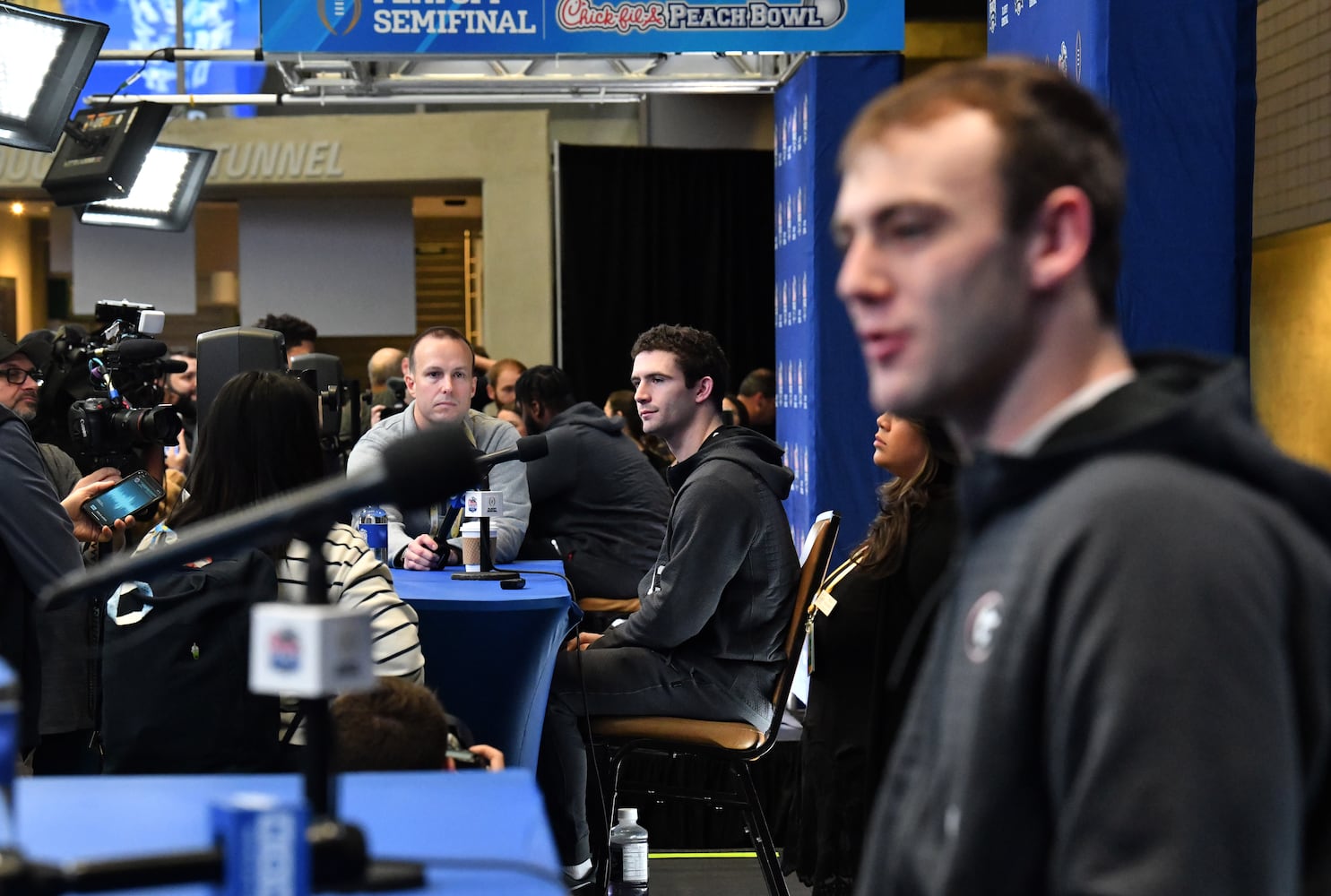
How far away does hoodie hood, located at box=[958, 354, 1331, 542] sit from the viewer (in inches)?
36.1

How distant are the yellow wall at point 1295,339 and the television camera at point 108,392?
19.7 feet

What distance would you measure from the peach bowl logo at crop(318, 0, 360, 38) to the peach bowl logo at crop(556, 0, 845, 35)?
0.80 metres

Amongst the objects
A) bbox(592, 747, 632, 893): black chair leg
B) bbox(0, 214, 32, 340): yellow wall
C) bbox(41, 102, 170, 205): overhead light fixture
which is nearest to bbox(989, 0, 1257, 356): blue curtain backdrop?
bbox(592, 747, 632, 893): black chair leg

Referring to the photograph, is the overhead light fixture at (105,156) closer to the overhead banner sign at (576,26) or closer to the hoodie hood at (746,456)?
the overhead banner sign at (576,26)

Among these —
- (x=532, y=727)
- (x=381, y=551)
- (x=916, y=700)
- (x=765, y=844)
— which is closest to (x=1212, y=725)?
(x=916, y=700)

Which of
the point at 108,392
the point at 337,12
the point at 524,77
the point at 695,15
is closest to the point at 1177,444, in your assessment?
the point at 108,392

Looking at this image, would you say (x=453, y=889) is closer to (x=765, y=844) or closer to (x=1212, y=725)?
(x=1212, y=725)

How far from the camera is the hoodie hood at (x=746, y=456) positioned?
374cm

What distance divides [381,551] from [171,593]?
6.33 feet

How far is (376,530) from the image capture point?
4.36 metres

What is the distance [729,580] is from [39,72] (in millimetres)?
3370

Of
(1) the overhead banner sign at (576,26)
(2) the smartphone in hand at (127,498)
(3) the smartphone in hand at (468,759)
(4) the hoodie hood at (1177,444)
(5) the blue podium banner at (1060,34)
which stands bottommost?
(3) the smartphone in hand at (468,759)

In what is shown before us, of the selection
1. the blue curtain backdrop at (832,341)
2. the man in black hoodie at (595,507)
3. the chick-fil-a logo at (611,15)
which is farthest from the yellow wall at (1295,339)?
the man in black hoodie at (595,507)

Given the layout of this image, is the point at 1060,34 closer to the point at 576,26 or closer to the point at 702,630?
the point at 702,630
